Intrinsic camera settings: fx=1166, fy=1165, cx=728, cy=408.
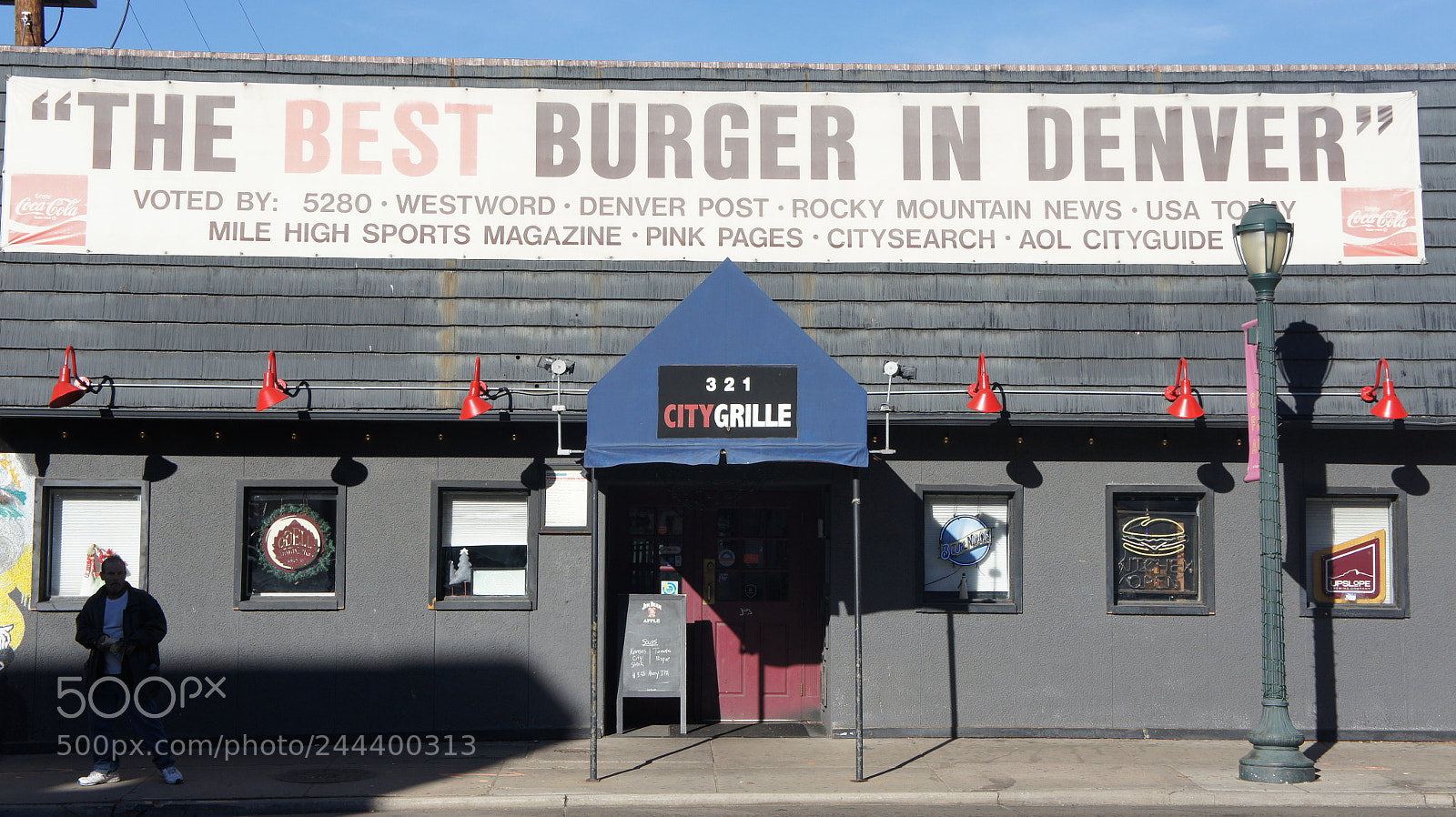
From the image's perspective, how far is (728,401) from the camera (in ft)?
30.7

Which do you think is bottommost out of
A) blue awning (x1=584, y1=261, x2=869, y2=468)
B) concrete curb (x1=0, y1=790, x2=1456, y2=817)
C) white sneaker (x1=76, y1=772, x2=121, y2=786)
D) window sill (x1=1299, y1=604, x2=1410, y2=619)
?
concrete curb (x1=0, y1=790, x2=1456, y2=817)

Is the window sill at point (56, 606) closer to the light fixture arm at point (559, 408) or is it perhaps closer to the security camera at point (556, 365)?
the light fixture arm at point (559, 408)

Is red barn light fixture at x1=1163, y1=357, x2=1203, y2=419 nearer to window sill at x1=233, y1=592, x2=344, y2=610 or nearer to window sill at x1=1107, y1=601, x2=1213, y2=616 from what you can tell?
window sill at x1=1107, y1=601, x2=1213, y2=616

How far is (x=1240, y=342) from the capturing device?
36.8 ft

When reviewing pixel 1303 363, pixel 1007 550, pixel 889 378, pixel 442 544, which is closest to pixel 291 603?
pixel 442 544

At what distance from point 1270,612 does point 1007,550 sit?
7.88ft

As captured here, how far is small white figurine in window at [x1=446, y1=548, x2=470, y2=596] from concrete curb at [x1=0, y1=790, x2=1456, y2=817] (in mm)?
2515

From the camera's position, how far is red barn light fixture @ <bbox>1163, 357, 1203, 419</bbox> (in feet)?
34.8

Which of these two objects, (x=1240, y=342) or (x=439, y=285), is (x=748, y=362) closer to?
(x=439, y=285)

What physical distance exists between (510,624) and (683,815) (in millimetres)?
3080

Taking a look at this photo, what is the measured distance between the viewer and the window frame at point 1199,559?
11.0 metres

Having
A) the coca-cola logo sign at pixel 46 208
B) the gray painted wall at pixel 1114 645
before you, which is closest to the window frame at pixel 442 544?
the gray painted wall at pixel 1114 645

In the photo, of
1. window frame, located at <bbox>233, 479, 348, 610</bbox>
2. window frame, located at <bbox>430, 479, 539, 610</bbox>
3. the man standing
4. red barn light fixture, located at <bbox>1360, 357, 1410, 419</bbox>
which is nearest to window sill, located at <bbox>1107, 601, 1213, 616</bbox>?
red barn light fixture, located at <bbox>1360, 357, 1410, 419</bbox>

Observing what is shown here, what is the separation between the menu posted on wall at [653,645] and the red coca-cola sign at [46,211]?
6327mm
